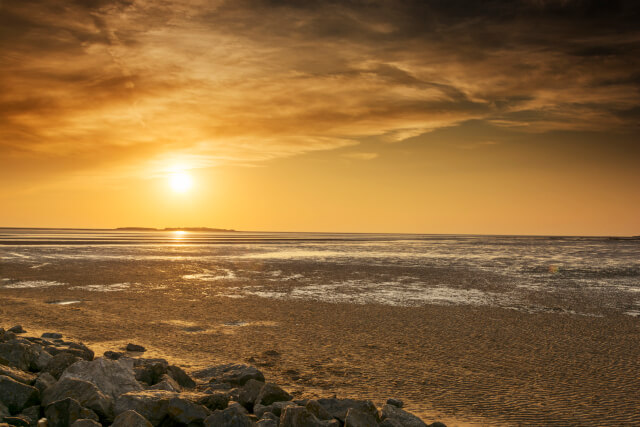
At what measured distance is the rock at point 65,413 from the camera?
6188 millimetres

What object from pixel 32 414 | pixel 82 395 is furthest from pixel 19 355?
pixel 82 395

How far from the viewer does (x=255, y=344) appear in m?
11.9

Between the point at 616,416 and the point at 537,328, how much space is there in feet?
21.9

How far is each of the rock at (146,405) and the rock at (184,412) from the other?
0.09 m

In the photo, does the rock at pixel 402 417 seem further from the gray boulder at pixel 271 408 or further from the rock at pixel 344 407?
the gray boulder at pixel 271 408

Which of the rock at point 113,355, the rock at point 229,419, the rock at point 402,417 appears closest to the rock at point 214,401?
the rock at point 229,419

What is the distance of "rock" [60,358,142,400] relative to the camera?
7371 mm

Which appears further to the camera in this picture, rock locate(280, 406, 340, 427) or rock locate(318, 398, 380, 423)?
rock locate(318, 398, 380, 423)

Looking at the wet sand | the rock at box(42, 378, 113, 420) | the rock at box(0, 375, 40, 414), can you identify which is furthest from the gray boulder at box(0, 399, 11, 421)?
the wet sand

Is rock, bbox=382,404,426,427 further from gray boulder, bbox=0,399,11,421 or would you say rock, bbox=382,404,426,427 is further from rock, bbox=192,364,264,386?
gray boulder, bbox=0,399,11,421

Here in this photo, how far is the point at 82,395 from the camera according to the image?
6.73 meters

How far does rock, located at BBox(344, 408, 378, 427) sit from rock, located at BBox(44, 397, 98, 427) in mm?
3469

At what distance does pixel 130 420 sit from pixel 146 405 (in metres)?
0.63

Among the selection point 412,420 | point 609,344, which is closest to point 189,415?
point 412,420
